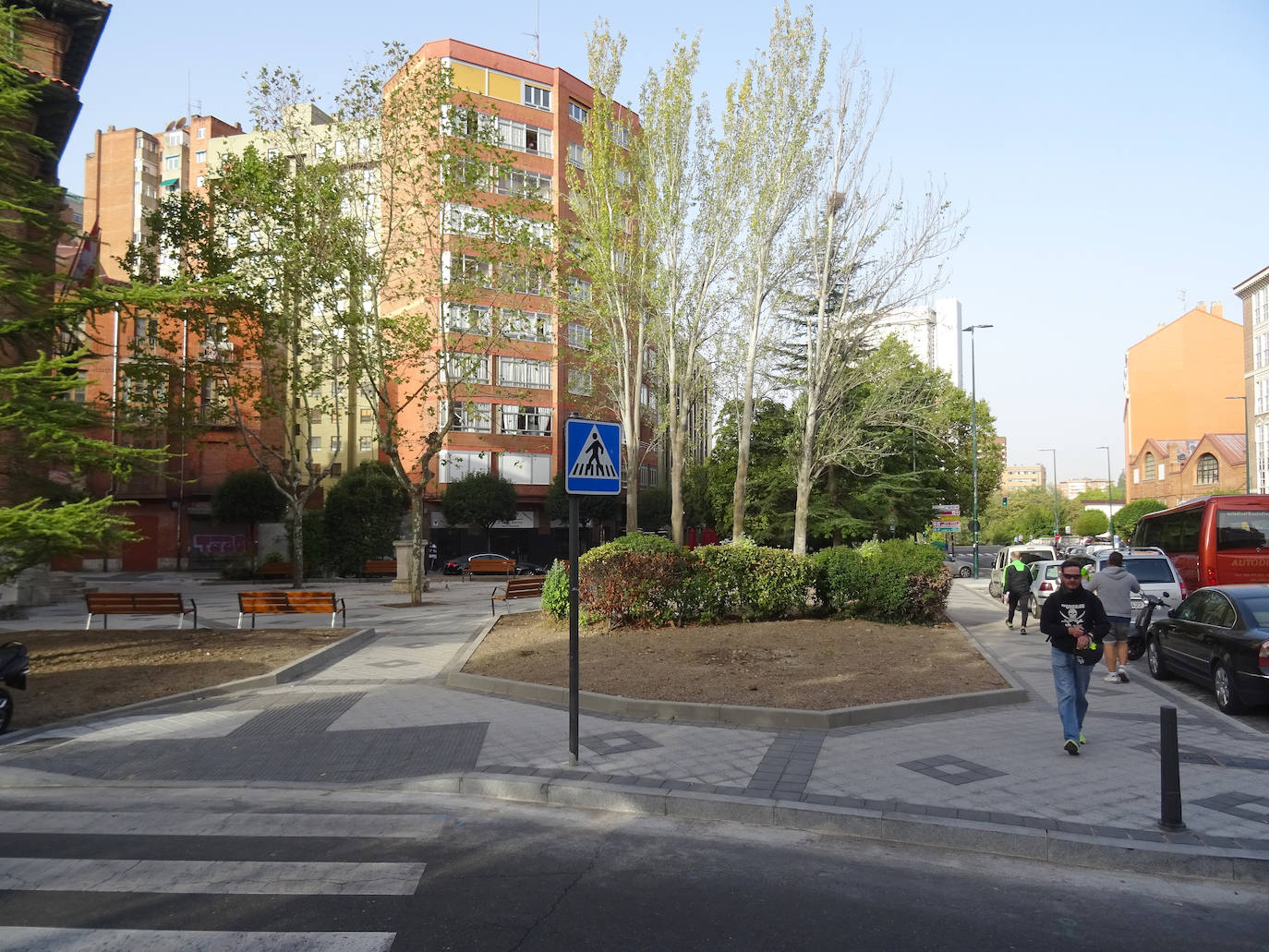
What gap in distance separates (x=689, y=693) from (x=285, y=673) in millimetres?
6012

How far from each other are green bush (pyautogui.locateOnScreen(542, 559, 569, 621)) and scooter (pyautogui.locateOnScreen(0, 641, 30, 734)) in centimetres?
827

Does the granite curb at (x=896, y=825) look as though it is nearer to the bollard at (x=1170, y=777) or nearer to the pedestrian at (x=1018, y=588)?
the bollard at (x=1170, y=777)

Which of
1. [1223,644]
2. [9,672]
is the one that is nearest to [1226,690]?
[1223,644]

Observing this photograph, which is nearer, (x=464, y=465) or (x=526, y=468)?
(x=464, y=465)

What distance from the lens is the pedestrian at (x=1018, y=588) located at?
18000 mm

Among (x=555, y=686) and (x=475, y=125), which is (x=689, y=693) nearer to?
(x=555, y=686)

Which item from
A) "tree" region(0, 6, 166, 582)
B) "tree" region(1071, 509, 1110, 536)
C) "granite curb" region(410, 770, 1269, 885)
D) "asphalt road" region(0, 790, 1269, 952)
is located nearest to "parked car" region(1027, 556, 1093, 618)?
"granite curb" region(410, 770, 1269, 885)

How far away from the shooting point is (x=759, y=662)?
37.6 ft

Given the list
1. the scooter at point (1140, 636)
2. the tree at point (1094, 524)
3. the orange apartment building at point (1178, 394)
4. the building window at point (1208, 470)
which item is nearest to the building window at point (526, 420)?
the scooter at point (1140, 636)

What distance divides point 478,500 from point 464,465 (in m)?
2.72

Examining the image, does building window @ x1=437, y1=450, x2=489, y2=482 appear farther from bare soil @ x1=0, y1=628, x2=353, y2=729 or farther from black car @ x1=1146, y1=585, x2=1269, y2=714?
black car @ x1=1146, y1=585, x2=1269, y2=714

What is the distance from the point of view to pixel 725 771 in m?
7.05

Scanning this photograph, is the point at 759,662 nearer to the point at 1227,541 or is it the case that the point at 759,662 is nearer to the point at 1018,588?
the point at 1018,588

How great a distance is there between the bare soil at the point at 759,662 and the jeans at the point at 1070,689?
2072mm
